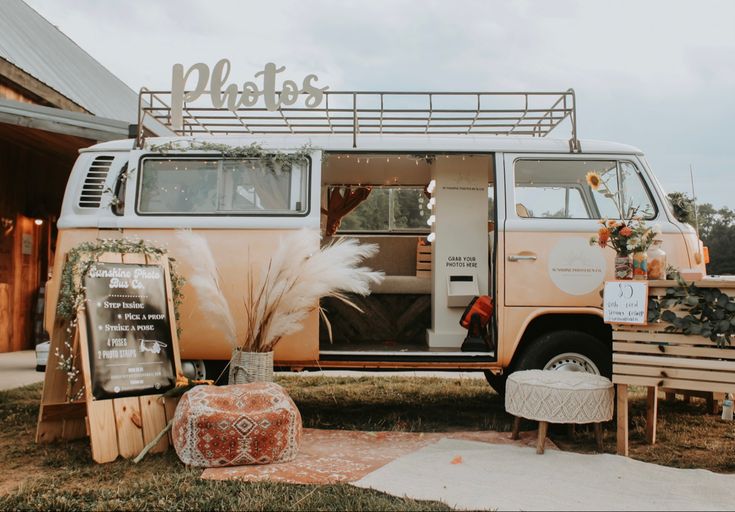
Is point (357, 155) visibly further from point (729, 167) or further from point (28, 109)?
point (729, 167)

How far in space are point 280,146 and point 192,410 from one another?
2372 millimetres

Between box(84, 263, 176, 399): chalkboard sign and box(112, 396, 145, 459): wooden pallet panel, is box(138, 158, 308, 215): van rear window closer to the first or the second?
box(84, 263, 176, 399): chalkboard sign

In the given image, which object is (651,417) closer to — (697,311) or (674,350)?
(674,350)

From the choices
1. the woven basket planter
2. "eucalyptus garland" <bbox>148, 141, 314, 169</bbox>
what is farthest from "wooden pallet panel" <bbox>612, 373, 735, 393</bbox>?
"eucalyptus garland" <bbox>148, 141, 314, 169</bbox>

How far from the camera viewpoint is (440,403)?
6156 mm

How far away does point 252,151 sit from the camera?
4.99 metres

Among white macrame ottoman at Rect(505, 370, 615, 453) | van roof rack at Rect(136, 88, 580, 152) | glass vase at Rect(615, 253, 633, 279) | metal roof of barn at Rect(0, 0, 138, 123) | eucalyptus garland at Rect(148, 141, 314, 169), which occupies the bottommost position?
white macrame ottoman at Rect(505, 370, 615, 453)

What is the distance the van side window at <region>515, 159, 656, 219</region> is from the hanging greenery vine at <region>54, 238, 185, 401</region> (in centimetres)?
311

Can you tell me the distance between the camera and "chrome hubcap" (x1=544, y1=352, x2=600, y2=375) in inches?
189

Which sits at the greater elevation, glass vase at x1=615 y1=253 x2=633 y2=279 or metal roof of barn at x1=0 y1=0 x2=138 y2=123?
metal roof of barn at x1=0 y1=0 x2=138 y2=123

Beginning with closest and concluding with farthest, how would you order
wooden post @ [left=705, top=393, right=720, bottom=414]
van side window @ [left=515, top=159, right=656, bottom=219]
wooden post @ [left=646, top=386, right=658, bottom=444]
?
wooden post @ [left=646, top=386, right=658, bottom=444] → van side window @ [left=515, top=159, right=656, bottom=219] → wooden post @ [left=705, top=393, right=720, bottom=414]

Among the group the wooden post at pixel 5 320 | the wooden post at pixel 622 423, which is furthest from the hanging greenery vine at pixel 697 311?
the wooden post at pixel 5 320

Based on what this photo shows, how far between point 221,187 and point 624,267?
10.8 feet

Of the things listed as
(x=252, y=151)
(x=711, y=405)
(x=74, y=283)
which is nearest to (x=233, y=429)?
(x=74, y=283)
